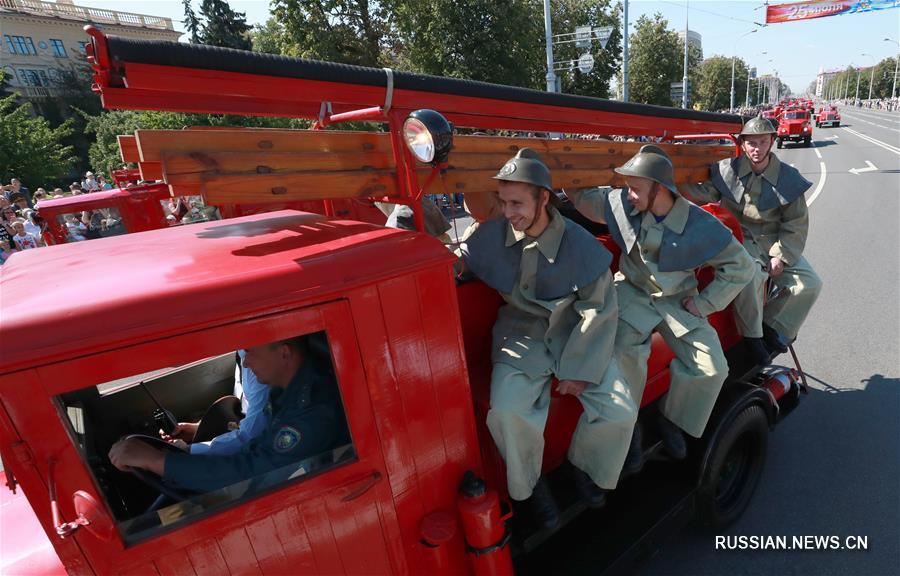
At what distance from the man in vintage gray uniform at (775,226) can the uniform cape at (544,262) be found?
198cm

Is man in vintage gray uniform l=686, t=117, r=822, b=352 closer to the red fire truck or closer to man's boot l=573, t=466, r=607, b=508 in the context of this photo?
man's boot l=573, t=466, r=607, b=508

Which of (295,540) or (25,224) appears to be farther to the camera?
(25,224)

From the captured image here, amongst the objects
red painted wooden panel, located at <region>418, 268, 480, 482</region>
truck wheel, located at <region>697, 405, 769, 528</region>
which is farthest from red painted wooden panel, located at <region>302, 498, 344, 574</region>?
truck wheel, located at <region>697, 405, 769, 528</region>

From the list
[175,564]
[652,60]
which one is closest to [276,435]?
[175,564]

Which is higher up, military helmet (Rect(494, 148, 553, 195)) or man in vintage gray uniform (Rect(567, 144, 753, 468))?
military helmet (Rect(494, 148, 553, 195))

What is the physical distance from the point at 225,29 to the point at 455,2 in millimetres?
25401

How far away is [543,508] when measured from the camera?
2139 millimetres

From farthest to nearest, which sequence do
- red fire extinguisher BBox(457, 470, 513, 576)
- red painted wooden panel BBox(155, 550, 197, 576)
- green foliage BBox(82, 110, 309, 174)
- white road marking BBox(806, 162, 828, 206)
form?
green foliage BBox(82, 110, 309, 174), white road marking BBox(806, 162, 828, 206), red fire extinguisher BBox(457, 470, 513, 576), red painted wooden panel BBox(155, 550, 197, 576)

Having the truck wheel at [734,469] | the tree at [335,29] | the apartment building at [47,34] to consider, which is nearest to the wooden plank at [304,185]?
the truck wheel at [734,469]

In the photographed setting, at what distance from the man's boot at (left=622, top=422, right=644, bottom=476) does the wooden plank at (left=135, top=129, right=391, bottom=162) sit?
5.94 ft

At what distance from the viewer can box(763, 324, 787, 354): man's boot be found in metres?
3.51

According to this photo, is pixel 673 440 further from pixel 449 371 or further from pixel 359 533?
pixel 359 533

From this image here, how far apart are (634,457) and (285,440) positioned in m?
1.70

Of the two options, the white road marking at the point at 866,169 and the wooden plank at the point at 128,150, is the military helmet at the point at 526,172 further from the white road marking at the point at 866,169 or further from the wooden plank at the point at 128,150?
the white road marking at the point at 866,169
